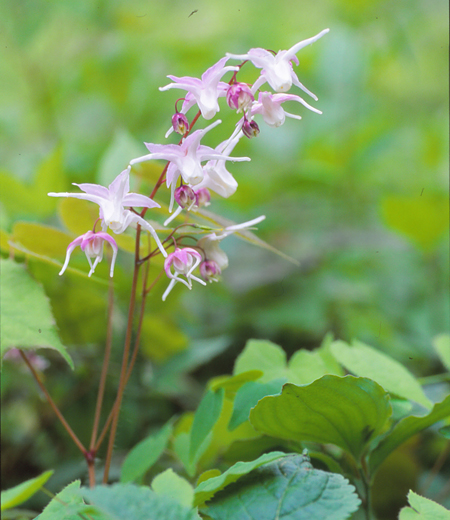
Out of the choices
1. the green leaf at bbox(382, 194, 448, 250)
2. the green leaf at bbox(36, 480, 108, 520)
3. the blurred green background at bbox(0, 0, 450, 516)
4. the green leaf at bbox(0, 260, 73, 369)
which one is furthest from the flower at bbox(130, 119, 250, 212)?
the green leaf at bbox(382, 194, 448, 250)

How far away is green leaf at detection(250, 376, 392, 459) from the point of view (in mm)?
529

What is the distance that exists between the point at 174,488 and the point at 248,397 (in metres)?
0.16

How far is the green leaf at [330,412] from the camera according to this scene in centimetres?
53

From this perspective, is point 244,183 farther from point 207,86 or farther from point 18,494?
point 18,494

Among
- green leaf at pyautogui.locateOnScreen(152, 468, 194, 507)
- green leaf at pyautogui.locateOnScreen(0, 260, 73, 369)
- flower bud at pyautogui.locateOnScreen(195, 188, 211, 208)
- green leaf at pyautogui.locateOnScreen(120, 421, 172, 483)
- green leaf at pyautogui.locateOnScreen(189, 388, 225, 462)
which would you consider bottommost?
green leaf at pyautogui.locateOnScreen(120, 421, 172, 483)

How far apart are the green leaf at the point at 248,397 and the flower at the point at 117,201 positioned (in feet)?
0.76

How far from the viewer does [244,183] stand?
4.92 feet

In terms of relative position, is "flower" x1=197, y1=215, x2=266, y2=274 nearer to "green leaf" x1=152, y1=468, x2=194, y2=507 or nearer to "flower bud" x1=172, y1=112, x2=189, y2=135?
"flower bud" x1=172, y1=112, x2=189, y2=135

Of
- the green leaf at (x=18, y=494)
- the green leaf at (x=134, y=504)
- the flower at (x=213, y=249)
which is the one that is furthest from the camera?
the flower at (x=213, y=249)

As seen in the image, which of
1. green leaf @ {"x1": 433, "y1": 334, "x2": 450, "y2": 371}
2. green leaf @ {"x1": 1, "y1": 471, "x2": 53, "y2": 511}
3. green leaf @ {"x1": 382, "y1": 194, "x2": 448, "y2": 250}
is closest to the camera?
green leaf @ {"x1": 1, "y1": 471, "x2": 53, "y2": 511}

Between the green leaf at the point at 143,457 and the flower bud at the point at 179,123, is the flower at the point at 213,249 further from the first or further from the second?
the green leaf at the point at 143,457

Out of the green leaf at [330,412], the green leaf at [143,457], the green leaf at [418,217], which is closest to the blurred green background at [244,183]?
the green leaf at [418,217]

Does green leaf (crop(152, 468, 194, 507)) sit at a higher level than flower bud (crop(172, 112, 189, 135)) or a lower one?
lower

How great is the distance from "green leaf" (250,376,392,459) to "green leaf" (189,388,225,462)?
65 millimetres
